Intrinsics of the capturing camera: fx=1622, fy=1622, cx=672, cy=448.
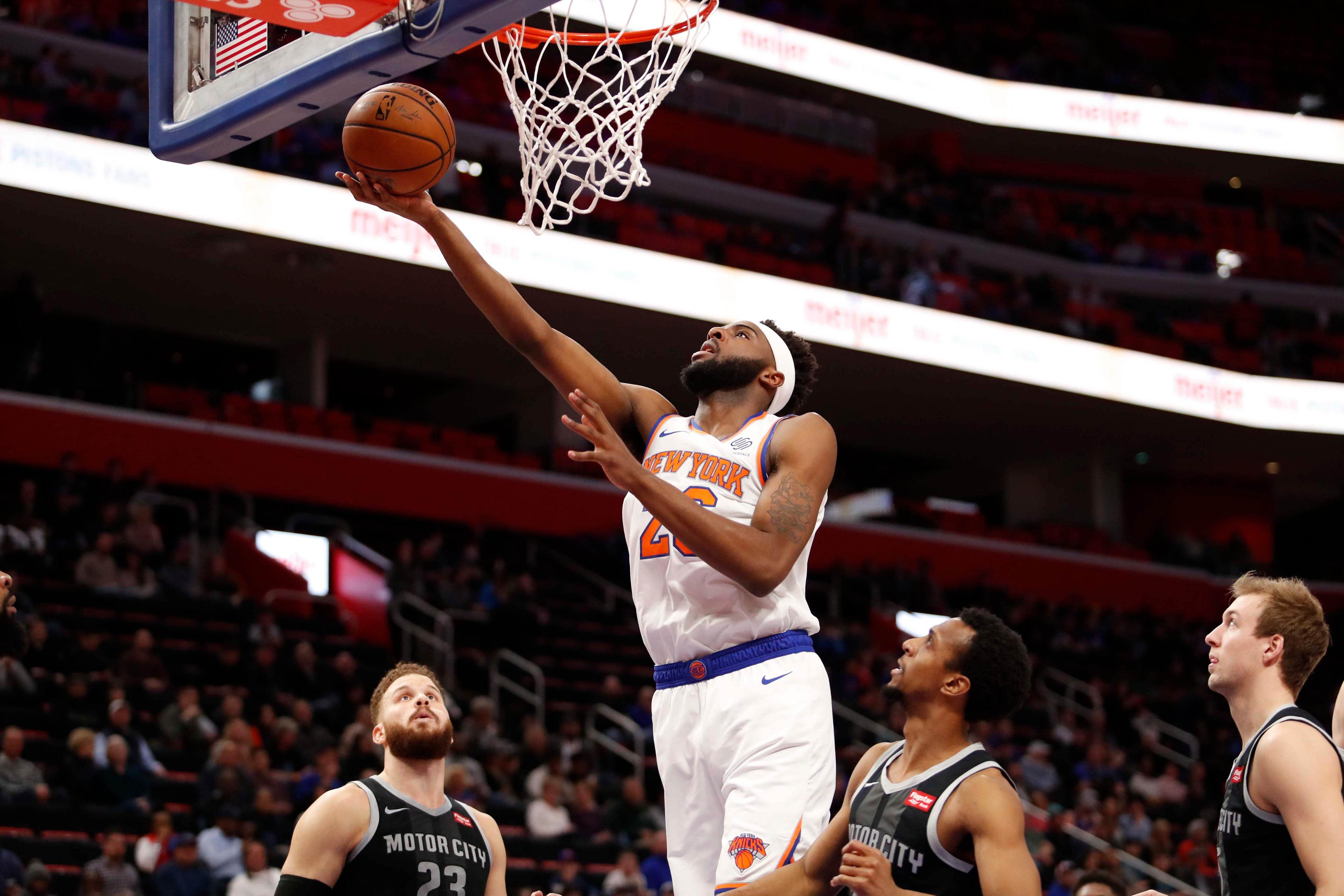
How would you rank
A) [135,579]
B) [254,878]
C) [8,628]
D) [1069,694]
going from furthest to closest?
1. [1069,694]
2. [135,579]
3. [254,878]
4. [8,628]

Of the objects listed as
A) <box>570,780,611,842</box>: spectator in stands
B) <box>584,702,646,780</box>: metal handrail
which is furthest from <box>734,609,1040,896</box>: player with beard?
<box>584,702,646,780</box>: metal handrail

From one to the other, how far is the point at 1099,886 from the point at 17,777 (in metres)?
6.42

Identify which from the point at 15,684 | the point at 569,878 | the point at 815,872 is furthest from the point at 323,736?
the point at 815,872

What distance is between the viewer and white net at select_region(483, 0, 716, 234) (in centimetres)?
493

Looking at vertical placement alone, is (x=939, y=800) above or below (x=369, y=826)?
above

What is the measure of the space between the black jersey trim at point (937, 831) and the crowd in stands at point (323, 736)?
6073 millimetres

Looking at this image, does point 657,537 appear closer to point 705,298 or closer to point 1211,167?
point 705,298

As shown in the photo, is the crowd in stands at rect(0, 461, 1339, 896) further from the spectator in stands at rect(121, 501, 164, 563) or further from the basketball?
the basketball

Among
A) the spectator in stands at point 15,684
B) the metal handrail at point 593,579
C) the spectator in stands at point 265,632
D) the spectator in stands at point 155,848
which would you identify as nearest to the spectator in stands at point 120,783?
the spectator in stands at point 155,848

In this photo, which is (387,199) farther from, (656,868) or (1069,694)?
(1069,694)

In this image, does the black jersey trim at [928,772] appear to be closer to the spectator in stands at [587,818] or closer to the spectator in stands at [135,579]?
the spectator in stands at [587,818]

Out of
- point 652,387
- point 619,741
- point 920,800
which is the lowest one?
point 619,741

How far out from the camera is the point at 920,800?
136 inches

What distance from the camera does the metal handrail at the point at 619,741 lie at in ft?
42.4
